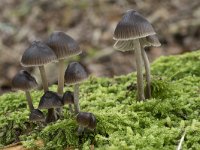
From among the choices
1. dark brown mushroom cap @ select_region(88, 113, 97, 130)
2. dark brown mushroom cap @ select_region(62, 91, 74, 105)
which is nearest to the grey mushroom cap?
dark brown mushroom cap @ select_region(62, 91, 74, 105)

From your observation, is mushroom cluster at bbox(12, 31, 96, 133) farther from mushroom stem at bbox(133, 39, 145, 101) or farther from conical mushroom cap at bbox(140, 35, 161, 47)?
conical mushroom cap at bbox(140, 35, 161, 47)

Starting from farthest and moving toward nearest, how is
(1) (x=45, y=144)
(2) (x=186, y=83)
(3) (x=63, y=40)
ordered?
1. (2) (x=186, y=83)
2. (3) (x=63, y=40)
3. (1) (x=45, y=144)

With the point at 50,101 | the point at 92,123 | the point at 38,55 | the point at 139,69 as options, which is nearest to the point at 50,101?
the point at 50,101

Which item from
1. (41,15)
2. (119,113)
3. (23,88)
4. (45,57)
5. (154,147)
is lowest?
(154,147)

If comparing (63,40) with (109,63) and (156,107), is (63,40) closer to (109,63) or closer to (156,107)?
(156,107)

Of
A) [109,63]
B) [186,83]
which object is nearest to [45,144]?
[186,83]

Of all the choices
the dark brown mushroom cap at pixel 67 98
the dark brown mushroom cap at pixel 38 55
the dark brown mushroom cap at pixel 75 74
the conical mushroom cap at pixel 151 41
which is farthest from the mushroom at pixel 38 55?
the conical mushroom cap at pixel 151 41

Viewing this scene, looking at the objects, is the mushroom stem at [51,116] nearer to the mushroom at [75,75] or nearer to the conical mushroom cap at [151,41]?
the mushroom at [75,75]

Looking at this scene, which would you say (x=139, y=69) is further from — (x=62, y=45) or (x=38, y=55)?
(x=38, y=55)
